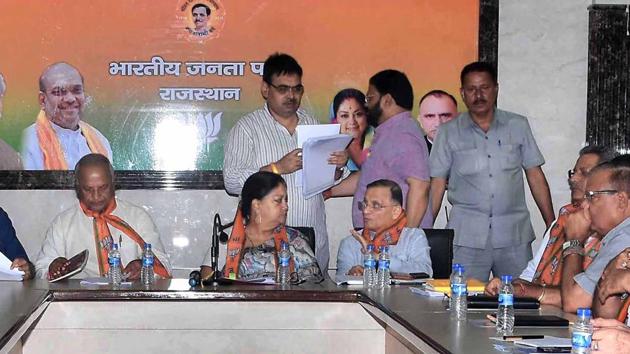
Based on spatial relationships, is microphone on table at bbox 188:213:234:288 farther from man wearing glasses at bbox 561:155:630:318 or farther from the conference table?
man wearing glasses at bbox 561:155:630:318

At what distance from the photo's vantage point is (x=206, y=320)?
5.09 m

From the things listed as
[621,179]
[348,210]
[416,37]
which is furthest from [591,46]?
[621,179]

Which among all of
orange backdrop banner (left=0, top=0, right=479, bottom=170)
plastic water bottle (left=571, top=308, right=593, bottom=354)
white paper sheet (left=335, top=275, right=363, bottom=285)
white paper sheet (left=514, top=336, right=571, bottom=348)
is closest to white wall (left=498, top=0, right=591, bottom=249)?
orange backdrop banner (left=0, top=0, right=479, bottom=170)

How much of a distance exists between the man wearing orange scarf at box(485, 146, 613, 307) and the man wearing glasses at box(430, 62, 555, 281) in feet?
4.05

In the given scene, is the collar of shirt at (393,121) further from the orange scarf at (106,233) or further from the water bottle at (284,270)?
the orange scarf at (106,233)

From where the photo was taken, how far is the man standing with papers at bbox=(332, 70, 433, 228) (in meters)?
6.45

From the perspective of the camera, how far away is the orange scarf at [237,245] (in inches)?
217

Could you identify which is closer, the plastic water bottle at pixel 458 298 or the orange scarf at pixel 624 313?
the orange scarf at pixel 624 313

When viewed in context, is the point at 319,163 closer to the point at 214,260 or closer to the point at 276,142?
the point at 276,142

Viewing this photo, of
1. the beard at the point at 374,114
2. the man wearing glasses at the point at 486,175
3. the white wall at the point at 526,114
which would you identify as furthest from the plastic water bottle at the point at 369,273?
the white wall at the point at 526,114

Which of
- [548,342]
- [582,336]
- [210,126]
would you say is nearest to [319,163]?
[210,126]

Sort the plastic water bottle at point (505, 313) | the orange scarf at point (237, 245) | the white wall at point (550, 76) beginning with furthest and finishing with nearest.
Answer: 1. the white wall at point (550, 76)
2. the orange scarf at point (237, 245)
3. the plastic water bottle at point (505, 313)

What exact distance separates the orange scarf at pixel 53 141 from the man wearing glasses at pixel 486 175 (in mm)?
1982

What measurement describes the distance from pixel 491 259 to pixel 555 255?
1595 millimetres
